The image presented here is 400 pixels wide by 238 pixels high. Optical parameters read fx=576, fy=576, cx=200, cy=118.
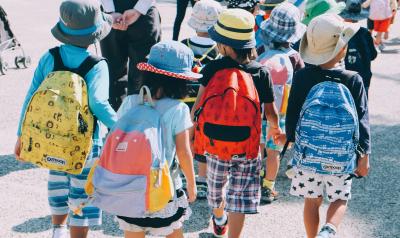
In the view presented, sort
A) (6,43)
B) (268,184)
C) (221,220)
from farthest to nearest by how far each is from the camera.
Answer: (6,43)
(268,184)
(221,220)

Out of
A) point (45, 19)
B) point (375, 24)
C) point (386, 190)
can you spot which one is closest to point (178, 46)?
point (386, 190)

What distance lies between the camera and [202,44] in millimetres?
4535

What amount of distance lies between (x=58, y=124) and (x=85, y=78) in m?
0.32

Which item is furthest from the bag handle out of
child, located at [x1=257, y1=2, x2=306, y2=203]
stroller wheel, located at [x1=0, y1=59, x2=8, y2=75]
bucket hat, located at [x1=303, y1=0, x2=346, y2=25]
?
stroller wheel, located at [x1=0, y1=59, x2=8, y2=75]

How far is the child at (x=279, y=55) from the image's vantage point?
439 cm

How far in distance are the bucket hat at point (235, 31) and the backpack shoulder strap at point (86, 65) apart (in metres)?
0.81

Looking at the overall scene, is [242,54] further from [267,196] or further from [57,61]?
[267,196]

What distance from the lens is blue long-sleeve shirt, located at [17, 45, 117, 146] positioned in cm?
332

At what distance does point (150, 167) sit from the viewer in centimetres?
292

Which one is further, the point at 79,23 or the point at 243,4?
the point at 243,4

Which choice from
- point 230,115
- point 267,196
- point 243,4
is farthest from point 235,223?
point 243,4

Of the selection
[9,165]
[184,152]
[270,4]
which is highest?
[184,152]

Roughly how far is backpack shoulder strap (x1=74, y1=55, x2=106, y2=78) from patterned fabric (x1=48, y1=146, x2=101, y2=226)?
0.46 meters

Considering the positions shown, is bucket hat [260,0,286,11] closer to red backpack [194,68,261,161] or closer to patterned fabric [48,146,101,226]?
red backpack [194,68,261,161]
